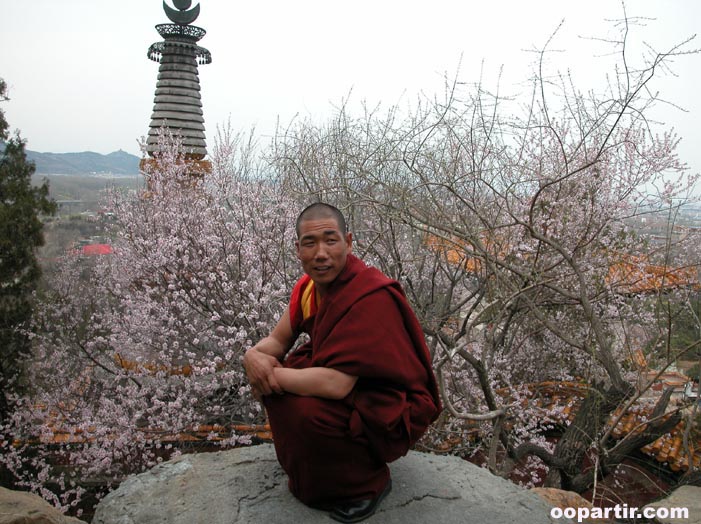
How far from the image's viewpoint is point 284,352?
3168mm

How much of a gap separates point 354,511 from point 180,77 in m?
16.1

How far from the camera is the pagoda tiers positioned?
16328 mm

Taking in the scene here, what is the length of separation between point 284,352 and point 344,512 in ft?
3.00

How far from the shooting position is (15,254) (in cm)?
768

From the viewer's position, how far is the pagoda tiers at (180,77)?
1633cm

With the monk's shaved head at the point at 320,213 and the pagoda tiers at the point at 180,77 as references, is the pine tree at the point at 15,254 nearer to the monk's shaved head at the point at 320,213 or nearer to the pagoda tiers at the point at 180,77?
the monk's shaved head at the point at 320,213

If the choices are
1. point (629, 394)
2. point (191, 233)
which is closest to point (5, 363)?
point (191, 233)

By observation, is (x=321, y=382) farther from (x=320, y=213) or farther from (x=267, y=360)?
(x=320, y=213)

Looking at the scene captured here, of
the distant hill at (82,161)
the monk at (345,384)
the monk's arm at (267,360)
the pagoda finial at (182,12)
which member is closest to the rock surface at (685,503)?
the monk at (345,384)

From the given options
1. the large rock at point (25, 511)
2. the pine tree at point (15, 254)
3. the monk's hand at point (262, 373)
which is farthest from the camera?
the pine tree at point (15, 254)

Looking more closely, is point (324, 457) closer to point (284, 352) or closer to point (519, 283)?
point (284, 352)

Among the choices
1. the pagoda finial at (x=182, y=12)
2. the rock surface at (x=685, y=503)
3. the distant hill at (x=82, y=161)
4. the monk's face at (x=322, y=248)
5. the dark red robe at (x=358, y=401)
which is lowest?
the rock surface at (x=685, y=503)

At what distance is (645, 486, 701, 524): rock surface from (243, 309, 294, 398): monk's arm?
11.4 ft

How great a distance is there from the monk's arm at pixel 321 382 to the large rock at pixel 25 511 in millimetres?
1873
